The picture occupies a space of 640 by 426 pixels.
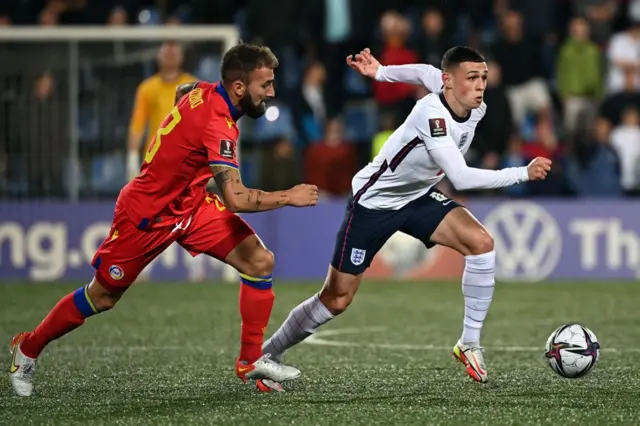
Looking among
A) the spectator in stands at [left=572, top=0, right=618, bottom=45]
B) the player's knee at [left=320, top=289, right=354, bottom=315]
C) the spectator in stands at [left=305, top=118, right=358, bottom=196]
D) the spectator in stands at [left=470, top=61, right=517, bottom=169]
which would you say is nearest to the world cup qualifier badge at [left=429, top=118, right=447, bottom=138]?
the player's knee at [left=320, top=289, right=354, bottom=315]

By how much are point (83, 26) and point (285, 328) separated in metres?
9.48

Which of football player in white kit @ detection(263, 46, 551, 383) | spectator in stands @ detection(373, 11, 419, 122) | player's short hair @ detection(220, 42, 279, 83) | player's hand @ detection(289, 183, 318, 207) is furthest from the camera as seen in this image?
spectator in stands @ detection(373, 11, 419, 122)

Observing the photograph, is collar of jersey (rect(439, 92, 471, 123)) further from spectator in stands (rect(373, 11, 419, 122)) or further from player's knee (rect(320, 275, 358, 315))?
spectator in stands (rect(373, 11, 419, 122))

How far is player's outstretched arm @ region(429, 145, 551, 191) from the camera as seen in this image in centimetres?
682

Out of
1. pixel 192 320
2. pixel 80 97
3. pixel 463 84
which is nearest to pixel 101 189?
pixel 80 97

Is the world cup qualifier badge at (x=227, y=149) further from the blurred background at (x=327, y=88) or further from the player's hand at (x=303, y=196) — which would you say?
the blurred background at (x=327, y=88)

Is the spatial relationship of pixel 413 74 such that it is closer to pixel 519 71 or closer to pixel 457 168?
pixel 457 168

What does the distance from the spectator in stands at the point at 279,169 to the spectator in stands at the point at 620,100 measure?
14.7ft

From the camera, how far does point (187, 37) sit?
15180 millimetres

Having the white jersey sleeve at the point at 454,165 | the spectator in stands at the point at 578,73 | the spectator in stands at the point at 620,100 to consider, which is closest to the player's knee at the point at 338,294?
the white jersey sleeve at the point at 454,165

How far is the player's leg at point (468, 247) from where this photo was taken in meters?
7.23

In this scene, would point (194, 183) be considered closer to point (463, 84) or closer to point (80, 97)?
point (463, 84)

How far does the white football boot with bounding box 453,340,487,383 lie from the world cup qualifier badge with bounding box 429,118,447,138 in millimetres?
1230

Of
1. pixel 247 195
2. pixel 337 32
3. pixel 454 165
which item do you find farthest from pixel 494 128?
pixel 247 195
